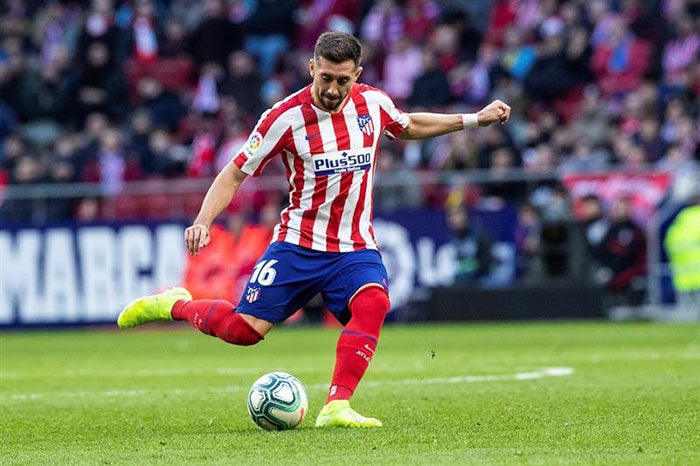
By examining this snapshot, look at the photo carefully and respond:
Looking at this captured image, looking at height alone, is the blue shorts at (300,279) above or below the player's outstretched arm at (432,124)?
below

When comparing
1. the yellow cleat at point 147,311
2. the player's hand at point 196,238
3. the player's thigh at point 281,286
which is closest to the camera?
the player's hand at point 196,238

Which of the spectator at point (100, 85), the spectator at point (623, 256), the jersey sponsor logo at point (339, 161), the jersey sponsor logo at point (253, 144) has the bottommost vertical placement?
the spectator at point (623, 256)

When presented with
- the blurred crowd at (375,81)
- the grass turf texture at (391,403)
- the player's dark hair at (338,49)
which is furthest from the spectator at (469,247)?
the player's dark hair at (338,49)

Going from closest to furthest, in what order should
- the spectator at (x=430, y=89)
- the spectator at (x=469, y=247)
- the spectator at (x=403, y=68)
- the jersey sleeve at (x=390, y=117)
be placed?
the jersey sleeve at (x=390, y=117) < the spectator at (x=469, y=247) < the spectator at (x=430, y=89) < the spectator at (x=403, y=68)

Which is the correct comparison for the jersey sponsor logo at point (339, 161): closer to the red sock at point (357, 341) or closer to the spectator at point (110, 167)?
the red sock at point (357, 341)

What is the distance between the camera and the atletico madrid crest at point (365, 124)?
25.4 feet

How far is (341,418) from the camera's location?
7.34 metres

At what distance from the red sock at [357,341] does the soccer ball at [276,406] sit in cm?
18

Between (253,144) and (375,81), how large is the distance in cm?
1447

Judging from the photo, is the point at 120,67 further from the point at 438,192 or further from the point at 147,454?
the point at 147,454

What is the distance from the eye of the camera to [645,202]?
1853 centimetres

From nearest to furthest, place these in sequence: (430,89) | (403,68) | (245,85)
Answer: (430,89), (403,68), (245,85)

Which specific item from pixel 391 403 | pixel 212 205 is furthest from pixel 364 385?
pixel 212 205

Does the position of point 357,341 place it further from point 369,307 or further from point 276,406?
point 276,406
